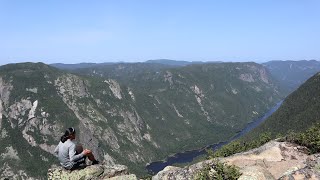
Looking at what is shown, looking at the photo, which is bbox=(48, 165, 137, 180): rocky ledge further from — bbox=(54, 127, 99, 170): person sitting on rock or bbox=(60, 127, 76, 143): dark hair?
bbox=(60, 127, 76, 143): dark hair

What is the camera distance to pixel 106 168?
3709 cm

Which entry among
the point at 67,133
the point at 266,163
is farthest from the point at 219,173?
the point at 67,133

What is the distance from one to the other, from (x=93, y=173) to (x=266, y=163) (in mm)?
19269

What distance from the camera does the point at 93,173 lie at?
35.2 m

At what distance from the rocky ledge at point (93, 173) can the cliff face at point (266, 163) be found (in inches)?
287

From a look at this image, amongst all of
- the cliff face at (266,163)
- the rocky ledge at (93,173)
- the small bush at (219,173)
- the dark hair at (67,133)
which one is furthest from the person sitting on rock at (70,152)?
the cliff face at (266,163)

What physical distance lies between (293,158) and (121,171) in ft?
66.7

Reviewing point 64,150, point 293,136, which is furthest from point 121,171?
point 293,136

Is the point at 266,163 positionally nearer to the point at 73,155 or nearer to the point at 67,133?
the point at 73,155

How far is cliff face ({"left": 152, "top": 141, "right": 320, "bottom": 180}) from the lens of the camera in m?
35.7

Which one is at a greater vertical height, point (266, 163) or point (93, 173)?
point (93, 173)

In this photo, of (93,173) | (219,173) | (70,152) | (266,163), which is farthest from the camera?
(266,163)

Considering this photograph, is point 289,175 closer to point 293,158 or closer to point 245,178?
point 245,178

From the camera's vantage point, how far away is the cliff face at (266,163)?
35.7 m
